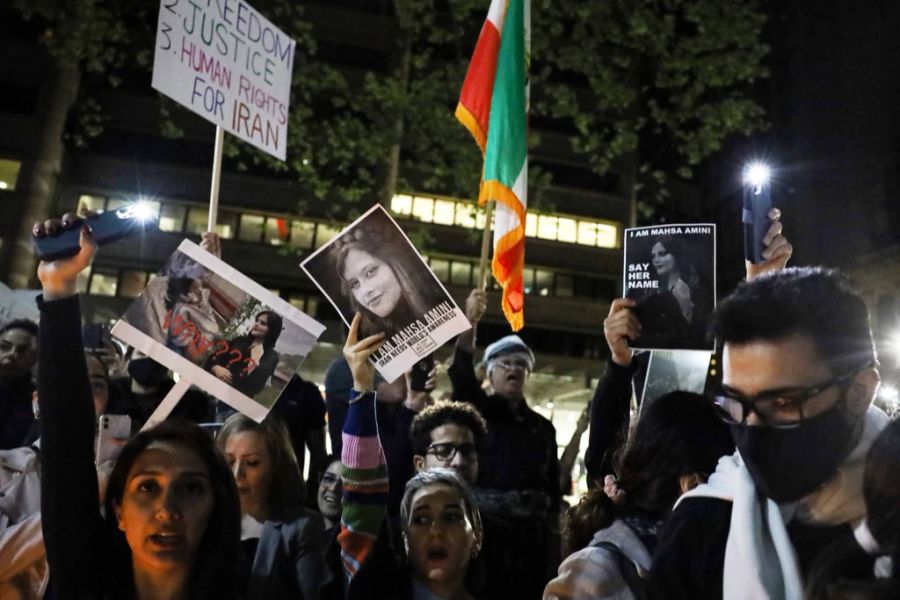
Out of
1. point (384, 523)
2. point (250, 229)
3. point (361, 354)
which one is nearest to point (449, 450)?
point (361, 354)

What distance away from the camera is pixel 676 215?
40.3m

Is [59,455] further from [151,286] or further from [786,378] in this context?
[786,378]

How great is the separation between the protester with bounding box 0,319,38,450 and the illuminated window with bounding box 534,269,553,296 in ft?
106

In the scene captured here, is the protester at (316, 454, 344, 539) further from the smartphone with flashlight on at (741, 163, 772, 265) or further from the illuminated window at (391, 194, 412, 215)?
the illuminated window at (391, 194, 412, 215)

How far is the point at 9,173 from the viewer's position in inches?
1133

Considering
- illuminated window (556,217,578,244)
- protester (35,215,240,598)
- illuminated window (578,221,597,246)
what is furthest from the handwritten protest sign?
illuminated window (578,221,597,246)

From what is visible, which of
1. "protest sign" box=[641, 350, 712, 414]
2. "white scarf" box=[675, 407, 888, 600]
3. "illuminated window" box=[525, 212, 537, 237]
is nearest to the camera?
"white scarf" box=[675, 407, 888, 600]

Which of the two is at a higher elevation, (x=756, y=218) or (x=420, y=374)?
(x=756, y=218)

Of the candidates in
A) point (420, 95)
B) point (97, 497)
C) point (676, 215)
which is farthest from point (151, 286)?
point (676, 215)

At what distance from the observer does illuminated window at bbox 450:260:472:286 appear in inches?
1358

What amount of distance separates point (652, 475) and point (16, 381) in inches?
149

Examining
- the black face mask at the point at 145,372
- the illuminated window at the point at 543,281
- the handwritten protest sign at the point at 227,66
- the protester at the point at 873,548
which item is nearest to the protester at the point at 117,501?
the protester at the point at 873,548

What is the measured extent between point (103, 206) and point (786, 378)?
1276 inches

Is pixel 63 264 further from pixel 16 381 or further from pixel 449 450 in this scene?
pixel 16 381
